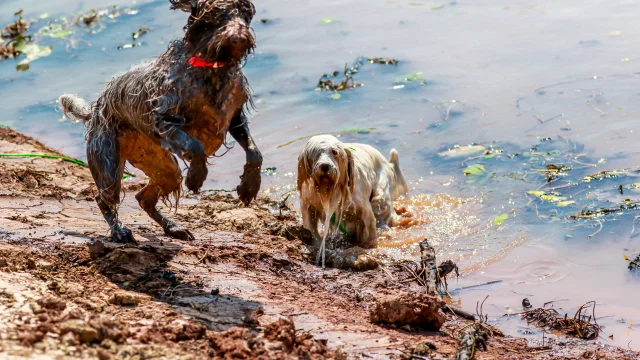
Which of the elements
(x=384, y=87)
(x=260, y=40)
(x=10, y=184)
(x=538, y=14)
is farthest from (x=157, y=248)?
(x=538, y=14)

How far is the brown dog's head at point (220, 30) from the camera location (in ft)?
19.6

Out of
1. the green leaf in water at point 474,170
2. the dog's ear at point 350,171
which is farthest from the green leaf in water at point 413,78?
the dog's ear at point 350,171

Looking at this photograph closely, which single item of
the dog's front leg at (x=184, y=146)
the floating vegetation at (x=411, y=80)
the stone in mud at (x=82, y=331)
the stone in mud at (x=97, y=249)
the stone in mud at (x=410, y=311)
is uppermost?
the dog's front leg at (x=184, y=146)

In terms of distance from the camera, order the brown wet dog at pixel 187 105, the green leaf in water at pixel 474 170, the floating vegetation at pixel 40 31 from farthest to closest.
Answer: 1. the floating vegetation at pixel 40 31
2. the green leaf in water at pixel 474 170
3. the brown wet dog at pixel 187 105

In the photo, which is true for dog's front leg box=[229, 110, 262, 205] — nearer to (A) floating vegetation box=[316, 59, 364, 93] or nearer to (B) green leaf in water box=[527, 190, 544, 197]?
(B) green leaf in water box=[527, 190, 544, 197]

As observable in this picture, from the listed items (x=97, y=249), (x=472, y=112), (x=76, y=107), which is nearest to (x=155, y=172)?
(x=76, y=107)

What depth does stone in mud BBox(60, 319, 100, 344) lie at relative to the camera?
4.53m

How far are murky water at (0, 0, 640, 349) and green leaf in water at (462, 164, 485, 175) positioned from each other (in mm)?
20

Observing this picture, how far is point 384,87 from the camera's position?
13.3 metres

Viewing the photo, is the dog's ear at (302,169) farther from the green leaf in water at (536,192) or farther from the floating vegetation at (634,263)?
the floating vegetation at (634,263)

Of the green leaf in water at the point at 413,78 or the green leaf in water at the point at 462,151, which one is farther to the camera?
the green leaf in water at the point at 413,78

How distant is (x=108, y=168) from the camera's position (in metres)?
7.17

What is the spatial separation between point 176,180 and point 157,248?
89 centimetres

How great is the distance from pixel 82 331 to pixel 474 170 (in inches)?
272
